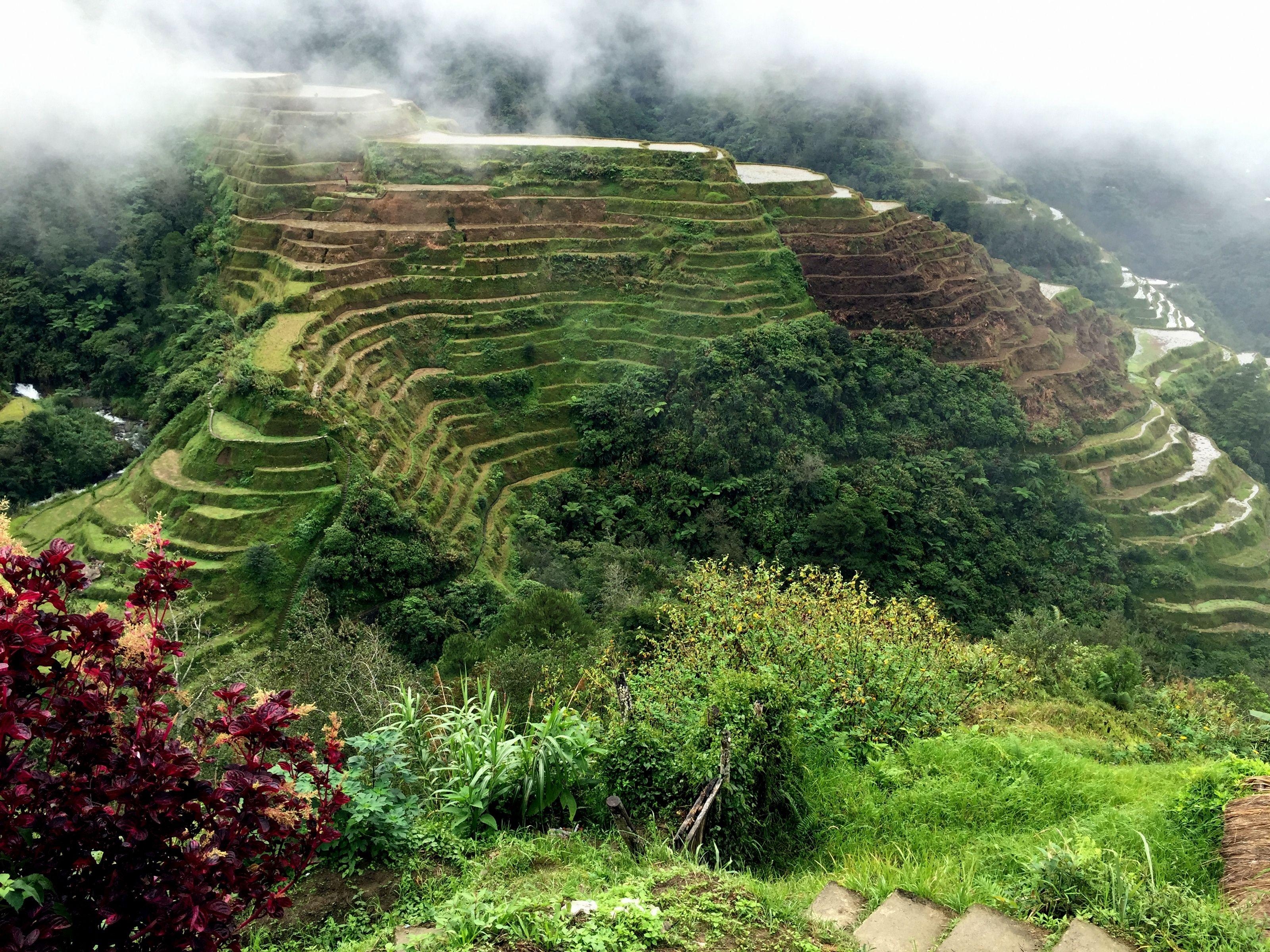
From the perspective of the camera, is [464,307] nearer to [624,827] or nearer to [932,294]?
[932,294]

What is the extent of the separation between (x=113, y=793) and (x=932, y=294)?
34111 millimetres

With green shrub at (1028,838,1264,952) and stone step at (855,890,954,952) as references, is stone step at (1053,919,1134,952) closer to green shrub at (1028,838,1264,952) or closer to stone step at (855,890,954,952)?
green shrub at (1028,838,1264,952)

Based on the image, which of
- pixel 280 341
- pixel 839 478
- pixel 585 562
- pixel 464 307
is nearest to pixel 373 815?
pixel 585 562

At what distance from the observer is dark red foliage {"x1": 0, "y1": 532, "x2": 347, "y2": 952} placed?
2.80m

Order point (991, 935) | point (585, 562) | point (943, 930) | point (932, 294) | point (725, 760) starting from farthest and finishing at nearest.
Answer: point (932, 294) < point (585, 562) < point (725, 760) < point (943, 930) < point (991, 935)

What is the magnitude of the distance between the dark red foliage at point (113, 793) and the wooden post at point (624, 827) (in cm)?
284

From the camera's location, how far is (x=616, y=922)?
4.49m

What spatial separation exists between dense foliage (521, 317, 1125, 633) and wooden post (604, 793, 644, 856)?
17937mm

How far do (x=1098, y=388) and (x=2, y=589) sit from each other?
39435 millimetres

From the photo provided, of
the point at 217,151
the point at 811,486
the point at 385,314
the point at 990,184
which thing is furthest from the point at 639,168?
the point at 990,184

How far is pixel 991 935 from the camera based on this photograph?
4.52m

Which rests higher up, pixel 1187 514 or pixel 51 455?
pixel 1187 514

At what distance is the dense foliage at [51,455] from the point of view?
77.6ft

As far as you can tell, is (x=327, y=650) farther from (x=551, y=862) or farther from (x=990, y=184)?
(x=990, y=184)
